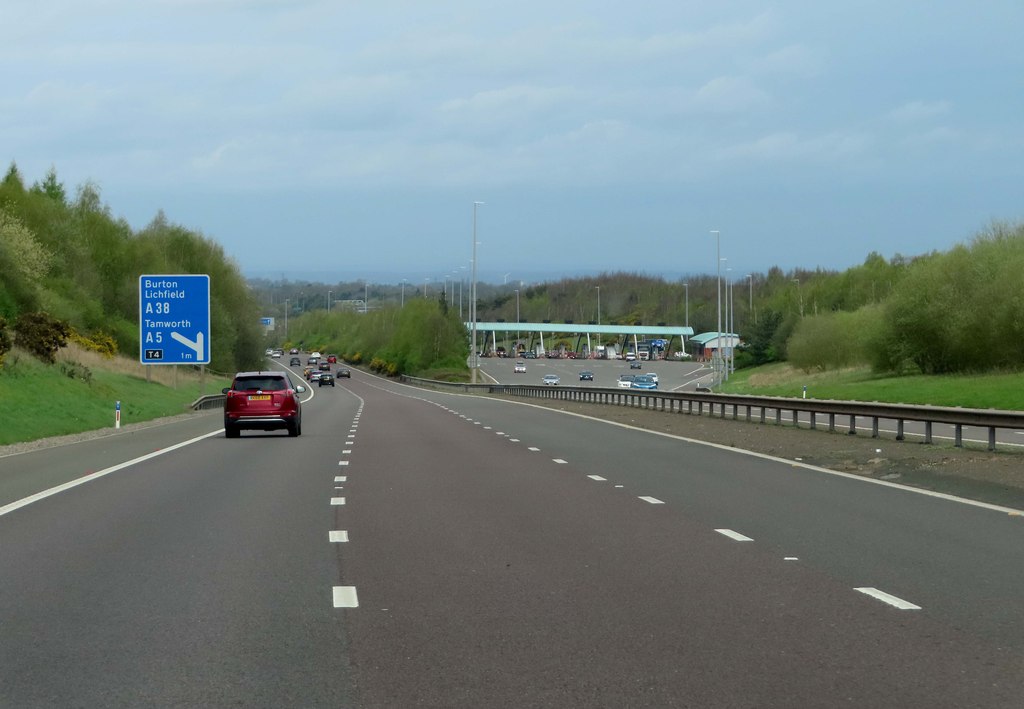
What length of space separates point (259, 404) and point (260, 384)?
1.95ft

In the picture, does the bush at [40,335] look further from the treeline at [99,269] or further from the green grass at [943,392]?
the green grass at [943,392]

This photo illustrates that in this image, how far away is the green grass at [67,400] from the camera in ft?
119

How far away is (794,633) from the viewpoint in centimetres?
830

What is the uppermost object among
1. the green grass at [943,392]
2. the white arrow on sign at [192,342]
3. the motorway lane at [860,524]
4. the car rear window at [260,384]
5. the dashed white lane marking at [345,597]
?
the white arrow on sign at [192,342]

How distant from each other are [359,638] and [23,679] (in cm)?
196

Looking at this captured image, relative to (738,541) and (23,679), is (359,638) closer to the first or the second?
(23,679)

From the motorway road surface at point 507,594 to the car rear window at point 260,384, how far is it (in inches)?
552

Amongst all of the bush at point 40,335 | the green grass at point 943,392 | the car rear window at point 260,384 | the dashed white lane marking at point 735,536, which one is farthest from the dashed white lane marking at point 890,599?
the bush at point 40,335

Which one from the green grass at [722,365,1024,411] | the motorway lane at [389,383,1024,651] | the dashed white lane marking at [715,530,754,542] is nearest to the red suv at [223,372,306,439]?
the motorway lane at [389,383,1024,651]

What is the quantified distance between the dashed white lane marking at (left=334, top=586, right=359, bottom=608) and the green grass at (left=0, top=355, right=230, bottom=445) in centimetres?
2366

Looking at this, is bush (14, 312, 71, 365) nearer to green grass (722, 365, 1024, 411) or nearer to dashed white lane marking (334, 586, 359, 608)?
green grass (722, 365, 1024, 411)

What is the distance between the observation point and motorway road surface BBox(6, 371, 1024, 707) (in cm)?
699

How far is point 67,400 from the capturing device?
45844 mm

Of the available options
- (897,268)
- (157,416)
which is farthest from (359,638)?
(897,268)
